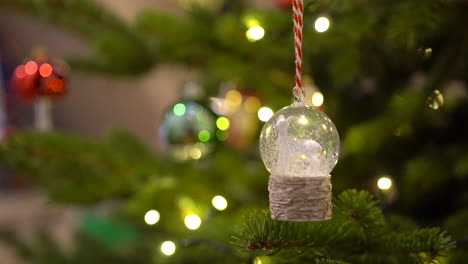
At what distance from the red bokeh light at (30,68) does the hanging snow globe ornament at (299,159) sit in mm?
749

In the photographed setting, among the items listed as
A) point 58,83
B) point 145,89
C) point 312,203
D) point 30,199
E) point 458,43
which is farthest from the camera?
point 30,199

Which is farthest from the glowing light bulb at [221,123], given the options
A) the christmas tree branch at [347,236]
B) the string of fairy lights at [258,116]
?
the christmas tree branch at [347,236]

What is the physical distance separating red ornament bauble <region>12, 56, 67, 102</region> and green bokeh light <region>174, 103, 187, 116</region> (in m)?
0.22

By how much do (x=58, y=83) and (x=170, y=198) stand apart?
34cm

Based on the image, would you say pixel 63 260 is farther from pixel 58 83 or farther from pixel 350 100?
pixel 350 100

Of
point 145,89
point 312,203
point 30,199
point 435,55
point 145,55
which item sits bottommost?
point 312,203

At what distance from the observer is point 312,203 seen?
369 millimetres

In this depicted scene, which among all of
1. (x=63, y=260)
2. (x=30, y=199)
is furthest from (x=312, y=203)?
(x=30, y=199)

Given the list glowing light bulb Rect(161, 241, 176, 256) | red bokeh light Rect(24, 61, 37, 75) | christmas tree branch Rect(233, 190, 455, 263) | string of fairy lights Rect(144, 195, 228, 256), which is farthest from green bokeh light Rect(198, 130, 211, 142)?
christmas tree branch Rect(233, 190, 455, 263)

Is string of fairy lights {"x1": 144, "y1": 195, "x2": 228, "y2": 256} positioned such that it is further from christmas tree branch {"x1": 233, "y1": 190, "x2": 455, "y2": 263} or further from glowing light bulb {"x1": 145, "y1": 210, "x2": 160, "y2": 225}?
christmas tree branch {"x1": 233, "y1": 190, "x2": 455, "y2": 263}

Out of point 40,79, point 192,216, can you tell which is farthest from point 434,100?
point 40,79

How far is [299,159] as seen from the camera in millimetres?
376

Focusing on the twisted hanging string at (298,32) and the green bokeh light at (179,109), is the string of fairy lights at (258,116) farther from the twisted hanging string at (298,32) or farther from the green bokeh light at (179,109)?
the twisted hanging string at (298,32)

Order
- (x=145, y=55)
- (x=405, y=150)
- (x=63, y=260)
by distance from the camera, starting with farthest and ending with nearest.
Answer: (x=63, y=260) → (x=145, y=55) → (x=405, y=150)
